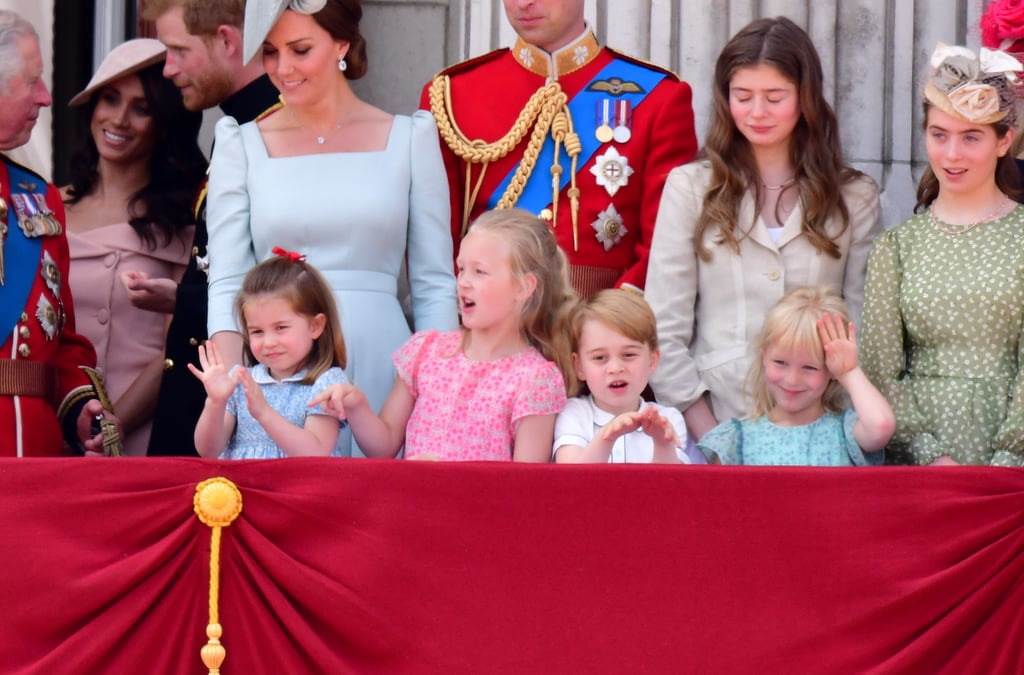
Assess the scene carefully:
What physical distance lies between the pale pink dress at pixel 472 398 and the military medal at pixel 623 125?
754 millimetres

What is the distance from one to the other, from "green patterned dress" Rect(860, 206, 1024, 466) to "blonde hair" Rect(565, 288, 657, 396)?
50 cm

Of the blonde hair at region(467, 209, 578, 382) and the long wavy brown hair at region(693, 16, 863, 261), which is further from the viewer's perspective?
the long wavy brown hair at region(693, 16, 863, 261)

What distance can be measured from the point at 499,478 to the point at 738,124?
1366 mm

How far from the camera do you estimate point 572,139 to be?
4.50 m

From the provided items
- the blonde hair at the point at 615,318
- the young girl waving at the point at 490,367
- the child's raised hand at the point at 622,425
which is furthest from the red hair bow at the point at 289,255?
the child's raised hand at the point at 622,425

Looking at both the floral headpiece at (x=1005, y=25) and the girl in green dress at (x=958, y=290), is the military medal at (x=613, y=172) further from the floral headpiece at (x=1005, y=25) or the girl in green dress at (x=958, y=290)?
the floral headpiece at (x=1005, y=25)

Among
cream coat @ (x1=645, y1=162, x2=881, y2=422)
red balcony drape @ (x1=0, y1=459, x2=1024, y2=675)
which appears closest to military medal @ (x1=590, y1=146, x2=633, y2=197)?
cream coat @ (x1=645, y1=162, x2=881, y2=422)

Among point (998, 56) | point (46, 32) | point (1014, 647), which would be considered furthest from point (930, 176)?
point (46, 32)

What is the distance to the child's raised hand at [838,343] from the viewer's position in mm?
3869

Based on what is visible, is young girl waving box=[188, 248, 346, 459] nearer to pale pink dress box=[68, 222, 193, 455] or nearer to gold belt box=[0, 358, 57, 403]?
gold belt box=[0, 358, 57, 403]

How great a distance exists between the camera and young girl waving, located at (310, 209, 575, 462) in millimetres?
3863

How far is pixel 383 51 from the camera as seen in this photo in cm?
547

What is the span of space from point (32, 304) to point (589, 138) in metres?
1.37

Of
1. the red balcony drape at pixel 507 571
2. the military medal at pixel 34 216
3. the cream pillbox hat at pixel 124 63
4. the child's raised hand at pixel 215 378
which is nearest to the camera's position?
the red balcony drape at pixel 507 571
